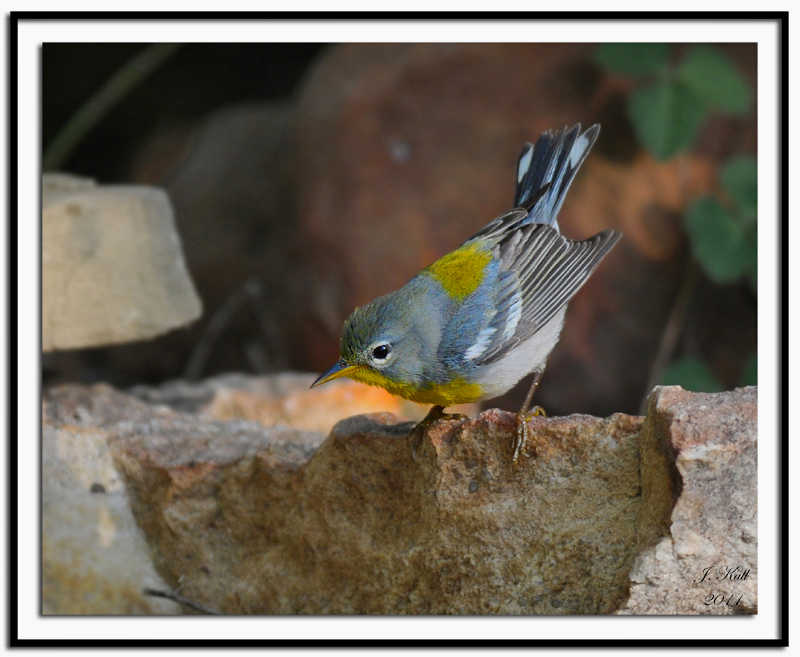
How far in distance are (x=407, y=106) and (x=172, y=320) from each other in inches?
81.9

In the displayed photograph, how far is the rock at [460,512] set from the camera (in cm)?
242

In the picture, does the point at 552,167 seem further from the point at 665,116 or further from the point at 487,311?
the point at 665,116

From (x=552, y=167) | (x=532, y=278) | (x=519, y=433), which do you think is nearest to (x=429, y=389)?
(x=519, y=433)

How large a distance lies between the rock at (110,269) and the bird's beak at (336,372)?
4.66ft

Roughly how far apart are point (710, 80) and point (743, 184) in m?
0.62

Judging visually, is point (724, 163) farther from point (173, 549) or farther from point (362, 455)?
point (173, 549)

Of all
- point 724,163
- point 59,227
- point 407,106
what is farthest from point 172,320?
point 724,163

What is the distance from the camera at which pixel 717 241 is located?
15.7 ft

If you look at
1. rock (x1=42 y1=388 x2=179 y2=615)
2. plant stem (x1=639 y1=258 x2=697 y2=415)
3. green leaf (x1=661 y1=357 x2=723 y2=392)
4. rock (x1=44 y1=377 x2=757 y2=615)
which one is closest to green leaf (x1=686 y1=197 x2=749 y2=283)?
plant stem (x1=639 y1=258 x2=697 y2=415)

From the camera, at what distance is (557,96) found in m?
5.24

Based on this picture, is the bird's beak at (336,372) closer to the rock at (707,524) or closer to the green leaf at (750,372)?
the rock at (707,524)

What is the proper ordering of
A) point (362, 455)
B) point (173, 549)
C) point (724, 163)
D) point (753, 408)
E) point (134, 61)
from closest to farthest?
1. point (753, 408)
2. point (362, 455)
3. point (173, 549)
4. point (724, 163)
5. point (134, 61)

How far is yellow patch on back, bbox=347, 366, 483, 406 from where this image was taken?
3.01 m
